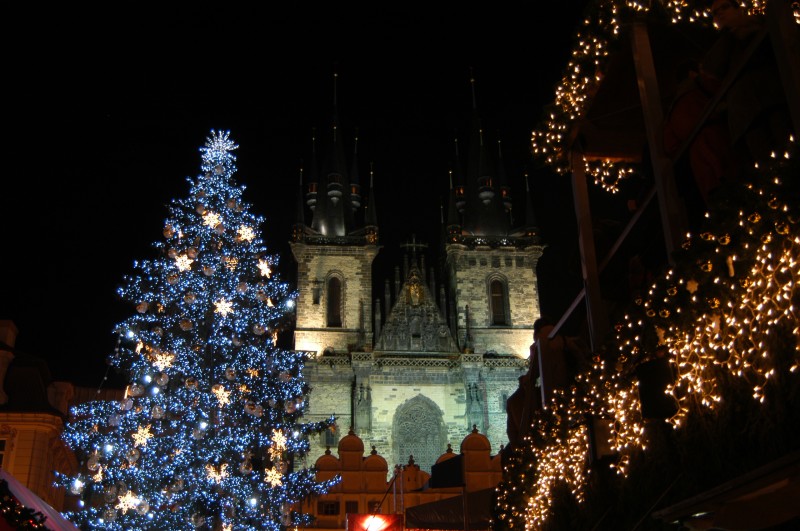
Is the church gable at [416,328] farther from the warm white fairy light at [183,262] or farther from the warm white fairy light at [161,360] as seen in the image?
the warm white fairy light at [161,360]

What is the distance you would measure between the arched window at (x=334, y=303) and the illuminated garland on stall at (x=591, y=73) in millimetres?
30253

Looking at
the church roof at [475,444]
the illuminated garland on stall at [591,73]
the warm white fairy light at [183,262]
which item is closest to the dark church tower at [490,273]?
the church roof at [475,444]

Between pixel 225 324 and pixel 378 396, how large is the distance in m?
21.5

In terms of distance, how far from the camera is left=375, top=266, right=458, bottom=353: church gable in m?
38.7

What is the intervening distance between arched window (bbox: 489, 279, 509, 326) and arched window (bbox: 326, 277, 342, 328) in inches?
290

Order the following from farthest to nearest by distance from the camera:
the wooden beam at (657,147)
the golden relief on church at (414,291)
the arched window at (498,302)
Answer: the golden relief on church at (414,291) → the arched window at (498,302) → the wooden beam at (657,147)

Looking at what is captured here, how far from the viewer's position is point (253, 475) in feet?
49.4

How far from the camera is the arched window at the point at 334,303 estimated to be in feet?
126

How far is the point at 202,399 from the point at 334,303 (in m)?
24.0

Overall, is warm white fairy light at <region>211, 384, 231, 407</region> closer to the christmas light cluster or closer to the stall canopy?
the stall canopy

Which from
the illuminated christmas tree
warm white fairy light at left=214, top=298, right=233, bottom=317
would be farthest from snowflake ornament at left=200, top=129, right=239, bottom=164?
warm white fairy light at left=214, top=298, right=233, bottom=317

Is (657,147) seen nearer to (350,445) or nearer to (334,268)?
(350,445)

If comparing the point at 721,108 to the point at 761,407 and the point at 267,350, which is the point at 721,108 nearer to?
the point at 761,407

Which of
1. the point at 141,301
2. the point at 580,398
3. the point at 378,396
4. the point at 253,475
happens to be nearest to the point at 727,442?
the point at 580,398
